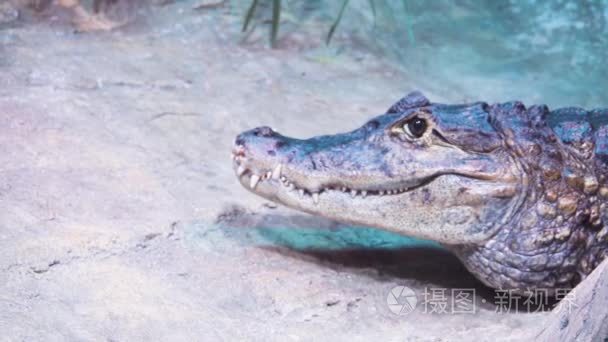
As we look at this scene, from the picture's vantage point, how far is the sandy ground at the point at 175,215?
11.2 feet

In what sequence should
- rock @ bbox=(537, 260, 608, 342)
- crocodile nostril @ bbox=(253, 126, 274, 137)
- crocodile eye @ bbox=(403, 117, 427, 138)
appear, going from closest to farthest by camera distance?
1. rock @ bbox=(537, 260, 608, 342)
2. crocodile eye @ bbox=(403, 117, 427, 138)
3. crocodile nostril @ bbox=(253, 126, 274, 137)

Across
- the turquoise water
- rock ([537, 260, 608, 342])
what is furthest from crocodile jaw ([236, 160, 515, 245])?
the turquoise water

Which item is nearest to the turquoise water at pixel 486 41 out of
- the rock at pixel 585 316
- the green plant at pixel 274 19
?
the green plant at pixel 274 19

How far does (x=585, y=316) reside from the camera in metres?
2.56

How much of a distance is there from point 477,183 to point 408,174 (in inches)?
12.0

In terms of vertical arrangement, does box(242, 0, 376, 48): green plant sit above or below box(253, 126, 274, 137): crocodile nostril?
above

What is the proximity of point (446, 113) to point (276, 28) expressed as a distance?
10.0 feet

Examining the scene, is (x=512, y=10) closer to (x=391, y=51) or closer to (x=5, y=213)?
(x=391, y=51)

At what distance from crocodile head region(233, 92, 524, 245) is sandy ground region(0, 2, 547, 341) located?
353mm

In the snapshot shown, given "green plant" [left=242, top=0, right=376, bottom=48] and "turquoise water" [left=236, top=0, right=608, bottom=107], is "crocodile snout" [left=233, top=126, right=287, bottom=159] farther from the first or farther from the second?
"turquoise water" [left=236, top=0, right=608, bottom=107]

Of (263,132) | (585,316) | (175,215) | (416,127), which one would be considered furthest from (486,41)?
(585,316)

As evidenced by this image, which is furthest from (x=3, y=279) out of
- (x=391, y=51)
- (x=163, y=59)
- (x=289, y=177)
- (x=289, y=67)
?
(x=391, y=51)

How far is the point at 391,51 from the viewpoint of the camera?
718cm

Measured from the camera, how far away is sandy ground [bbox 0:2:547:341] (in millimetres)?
3406
